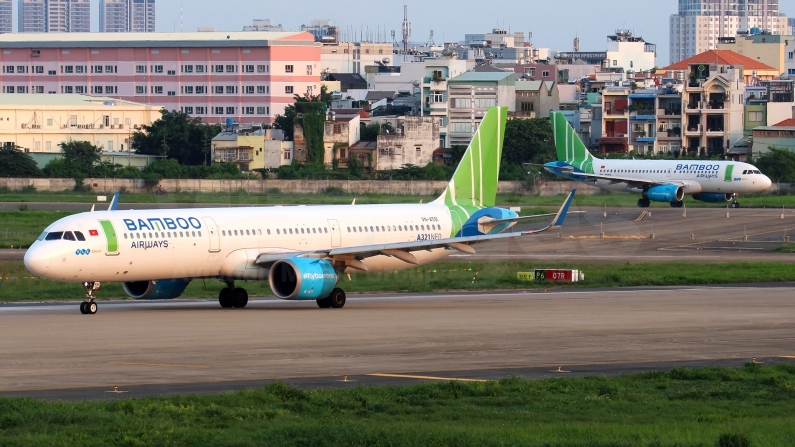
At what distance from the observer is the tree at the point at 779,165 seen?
120500 mm

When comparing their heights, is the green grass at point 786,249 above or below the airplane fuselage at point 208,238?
below

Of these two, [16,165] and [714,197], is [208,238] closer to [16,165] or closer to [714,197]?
[714,197]

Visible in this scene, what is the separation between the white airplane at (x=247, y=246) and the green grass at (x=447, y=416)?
16062mm

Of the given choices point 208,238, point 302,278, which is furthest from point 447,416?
point 208,238

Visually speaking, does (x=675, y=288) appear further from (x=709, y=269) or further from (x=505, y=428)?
(x=505, y=428)

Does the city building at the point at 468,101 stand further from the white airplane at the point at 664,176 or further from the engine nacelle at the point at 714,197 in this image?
the engine nacelle at the point at 714,197

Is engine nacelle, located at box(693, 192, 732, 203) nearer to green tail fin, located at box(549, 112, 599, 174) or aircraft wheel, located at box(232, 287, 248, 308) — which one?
green tail fin, located at box(549, 112, 599, 174)

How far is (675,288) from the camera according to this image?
49.9 meters

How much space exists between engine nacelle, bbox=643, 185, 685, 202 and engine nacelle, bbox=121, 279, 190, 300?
205 feet

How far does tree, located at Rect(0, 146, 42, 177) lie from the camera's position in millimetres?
122250

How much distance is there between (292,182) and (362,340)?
79.8 m

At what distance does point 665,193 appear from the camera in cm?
9681

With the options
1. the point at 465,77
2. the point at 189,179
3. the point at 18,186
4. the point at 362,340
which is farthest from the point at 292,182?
the point at 362,340

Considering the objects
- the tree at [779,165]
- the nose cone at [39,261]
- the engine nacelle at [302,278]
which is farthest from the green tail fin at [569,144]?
the nose cone at [39,261]
